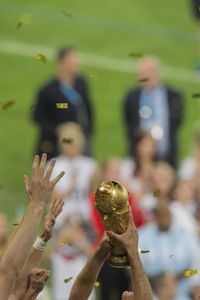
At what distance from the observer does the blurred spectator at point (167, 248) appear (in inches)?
492

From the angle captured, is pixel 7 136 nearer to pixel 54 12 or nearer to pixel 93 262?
pixel 54 12

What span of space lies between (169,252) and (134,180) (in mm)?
2021

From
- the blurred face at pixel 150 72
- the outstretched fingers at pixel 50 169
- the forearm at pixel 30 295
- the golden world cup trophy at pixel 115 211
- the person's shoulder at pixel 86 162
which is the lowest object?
the forearm at pixel 30 295

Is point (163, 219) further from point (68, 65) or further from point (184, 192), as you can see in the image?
point (68, 65)

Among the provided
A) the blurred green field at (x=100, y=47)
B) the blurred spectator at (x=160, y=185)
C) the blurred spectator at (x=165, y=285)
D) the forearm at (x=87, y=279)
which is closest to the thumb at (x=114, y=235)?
the forearm at (x=87, y=279)

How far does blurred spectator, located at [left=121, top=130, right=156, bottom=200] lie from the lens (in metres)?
14.4

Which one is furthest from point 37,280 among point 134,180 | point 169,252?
point 134,180

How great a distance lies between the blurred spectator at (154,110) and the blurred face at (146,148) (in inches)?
31.4

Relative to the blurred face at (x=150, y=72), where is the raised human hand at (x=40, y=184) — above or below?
below

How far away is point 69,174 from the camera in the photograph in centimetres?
1434

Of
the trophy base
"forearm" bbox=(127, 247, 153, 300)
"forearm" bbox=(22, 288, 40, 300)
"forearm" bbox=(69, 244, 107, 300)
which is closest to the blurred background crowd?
"forearm" bbox=(69, 244, 107, 300)

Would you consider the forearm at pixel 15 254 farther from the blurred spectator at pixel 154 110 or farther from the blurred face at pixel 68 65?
the blurred face at pixel 68 65

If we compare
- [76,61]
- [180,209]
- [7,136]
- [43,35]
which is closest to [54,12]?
[43,35]

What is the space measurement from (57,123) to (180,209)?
283cm
